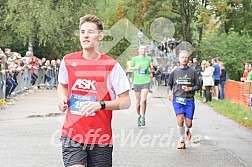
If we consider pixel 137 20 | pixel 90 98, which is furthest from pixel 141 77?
pixel 137 20

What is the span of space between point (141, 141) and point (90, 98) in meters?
6.22

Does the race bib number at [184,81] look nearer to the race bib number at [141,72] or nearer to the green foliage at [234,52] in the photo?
the race bib number at [141,72]

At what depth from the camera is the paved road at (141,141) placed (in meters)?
9.23

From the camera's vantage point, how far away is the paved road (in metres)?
9.23

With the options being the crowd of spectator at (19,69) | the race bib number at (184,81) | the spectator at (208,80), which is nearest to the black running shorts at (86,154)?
the race bib number at (184,81)

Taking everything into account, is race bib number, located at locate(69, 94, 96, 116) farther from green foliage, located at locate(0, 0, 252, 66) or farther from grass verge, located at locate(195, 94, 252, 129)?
green foliage, located at locate(0, 0, 252, 66)

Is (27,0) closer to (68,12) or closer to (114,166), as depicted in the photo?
(68,12)

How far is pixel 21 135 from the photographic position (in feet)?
39.4

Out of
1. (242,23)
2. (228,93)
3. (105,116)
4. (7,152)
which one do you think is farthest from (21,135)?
(242,23)

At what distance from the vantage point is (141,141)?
1149 cm

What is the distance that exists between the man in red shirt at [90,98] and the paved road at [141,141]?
11.0ft

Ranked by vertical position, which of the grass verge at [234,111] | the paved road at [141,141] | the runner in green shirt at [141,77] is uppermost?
the runner in green shirt at [141,77]

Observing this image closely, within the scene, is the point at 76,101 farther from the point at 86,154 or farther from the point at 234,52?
the point at 234,52

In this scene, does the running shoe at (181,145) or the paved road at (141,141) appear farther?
the running shoe at (181,145)
